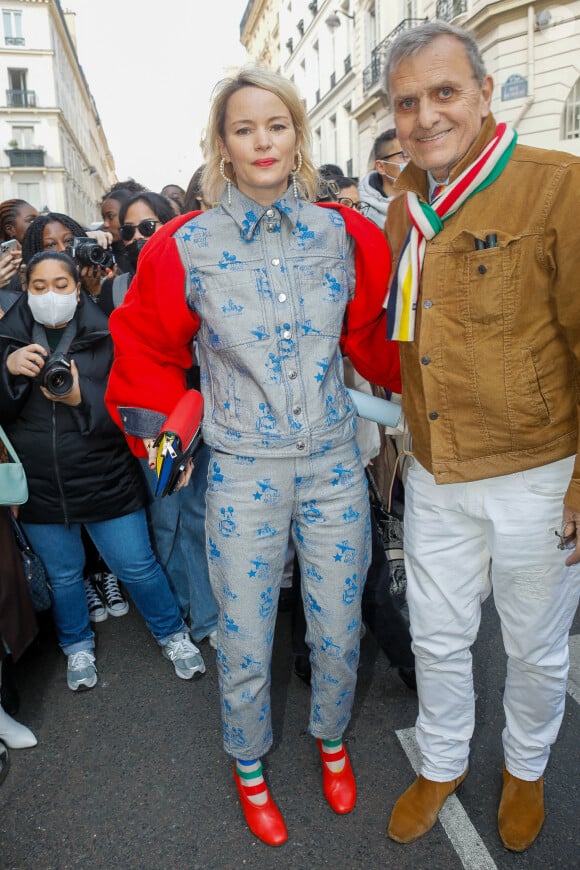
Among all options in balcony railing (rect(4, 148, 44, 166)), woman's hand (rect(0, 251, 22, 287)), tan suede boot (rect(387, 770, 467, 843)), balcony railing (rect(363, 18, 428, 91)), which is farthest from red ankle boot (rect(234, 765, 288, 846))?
balcony railing (rect(4, 148, 44, 166))

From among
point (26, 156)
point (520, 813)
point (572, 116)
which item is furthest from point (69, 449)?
point (26, 156)

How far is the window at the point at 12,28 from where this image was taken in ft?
121

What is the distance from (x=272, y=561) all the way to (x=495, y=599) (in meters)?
0.66

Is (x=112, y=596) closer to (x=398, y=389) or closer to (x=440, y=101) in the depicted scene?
(x=398, y=389)

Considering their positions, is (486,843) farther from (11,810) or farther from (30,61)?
(30,61)

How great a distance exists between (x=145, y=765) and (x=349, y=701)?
814 millimetres

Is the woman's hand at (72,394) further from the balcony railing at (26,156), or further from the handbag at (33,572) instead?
the balcony railing at (26,156)

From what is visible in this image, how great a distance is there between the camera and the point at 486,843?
1.93m

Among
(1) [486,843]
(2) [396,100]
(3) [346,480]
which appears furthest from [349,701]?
(2) [396,100]

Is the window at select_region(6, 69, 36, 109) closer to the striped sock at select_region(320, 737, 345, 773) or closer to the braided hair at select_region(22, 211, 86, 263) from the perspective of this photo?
the braided hair at select_region(22, 211, 86, 263)

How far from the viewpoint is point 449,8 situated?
12984 millimetres

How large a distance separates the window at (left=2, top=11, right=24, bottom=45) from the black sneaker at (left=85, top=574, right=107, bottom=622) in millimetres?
43540

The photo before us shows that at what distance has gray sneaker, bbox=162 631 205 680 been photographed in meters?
2.83

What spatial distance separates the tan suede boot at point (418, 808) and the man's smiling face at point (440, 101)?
6.13 feet
